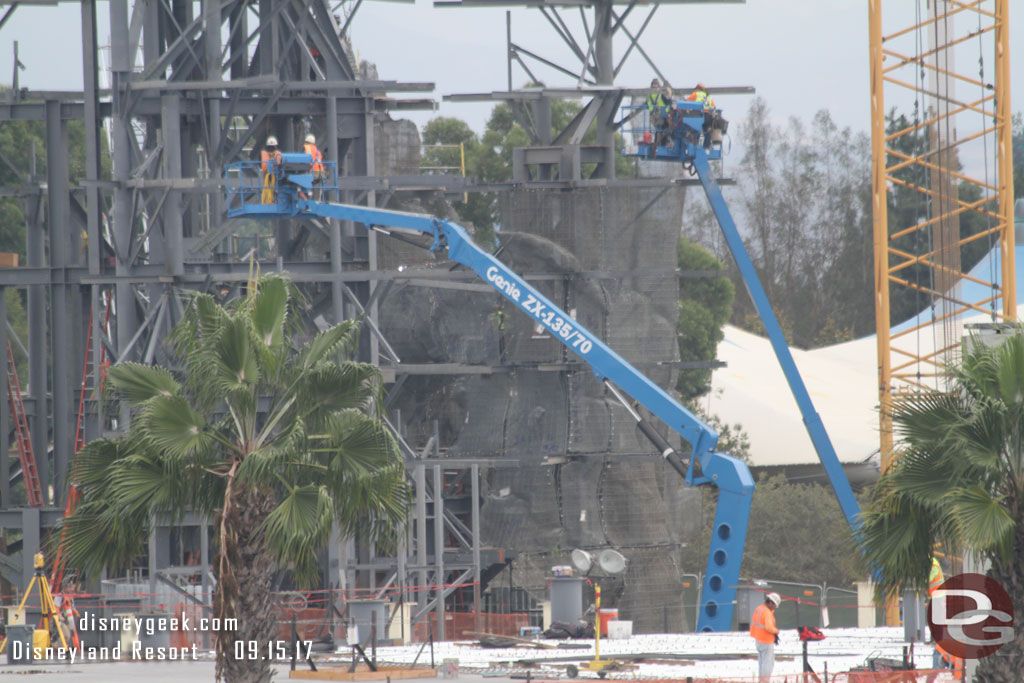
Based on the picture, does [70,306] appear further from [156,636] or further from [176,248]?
[156,636]

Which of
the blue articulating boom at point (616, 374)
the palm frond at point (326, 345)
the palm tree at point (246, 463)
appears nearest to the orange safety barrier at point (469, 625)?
the blue articulating boom at point (616, 374)

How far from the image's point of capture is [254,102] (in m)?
36.1

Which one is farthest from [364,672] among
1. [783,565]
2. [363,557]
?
[783,565]

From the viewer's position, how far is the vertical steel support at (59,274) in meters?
37.1

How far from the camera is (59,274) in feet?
122

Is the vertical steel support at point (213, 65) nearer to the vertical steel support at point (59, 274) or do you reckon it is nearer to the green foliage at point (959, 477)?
the vertical steel support at point (59, 274)

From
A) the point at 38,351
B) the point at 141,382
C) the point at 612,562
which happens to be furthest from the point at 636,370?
the point at 38,351

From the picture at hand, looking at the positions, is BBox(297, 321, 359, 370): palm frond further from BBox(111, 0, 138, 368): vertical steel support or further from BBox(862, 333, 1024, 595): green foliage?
BBox(111, 0, 138, 368): vertical steel support

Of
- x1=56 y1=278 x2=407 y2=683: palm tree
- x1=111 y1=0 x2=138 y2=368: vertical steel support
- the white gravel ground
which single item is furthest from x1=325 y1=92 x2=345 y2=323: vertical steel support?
x1=56 y1=278 x2=407 y2=683: palm tree

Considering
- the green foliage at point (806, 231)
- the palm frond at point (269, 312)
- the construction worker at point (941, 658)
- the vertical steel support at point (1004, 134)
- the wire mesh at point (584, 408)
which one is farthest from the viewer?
the green foliage at point (806, 231)

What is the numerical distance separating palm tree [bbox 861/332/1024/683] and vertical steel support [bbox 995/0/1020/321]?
2222 cm

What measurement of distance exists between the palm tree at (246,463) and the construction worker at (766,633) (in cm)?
488

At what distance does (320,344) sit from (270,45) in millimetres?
18536

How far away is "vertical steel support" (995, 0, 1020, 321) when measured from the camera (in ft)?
130
